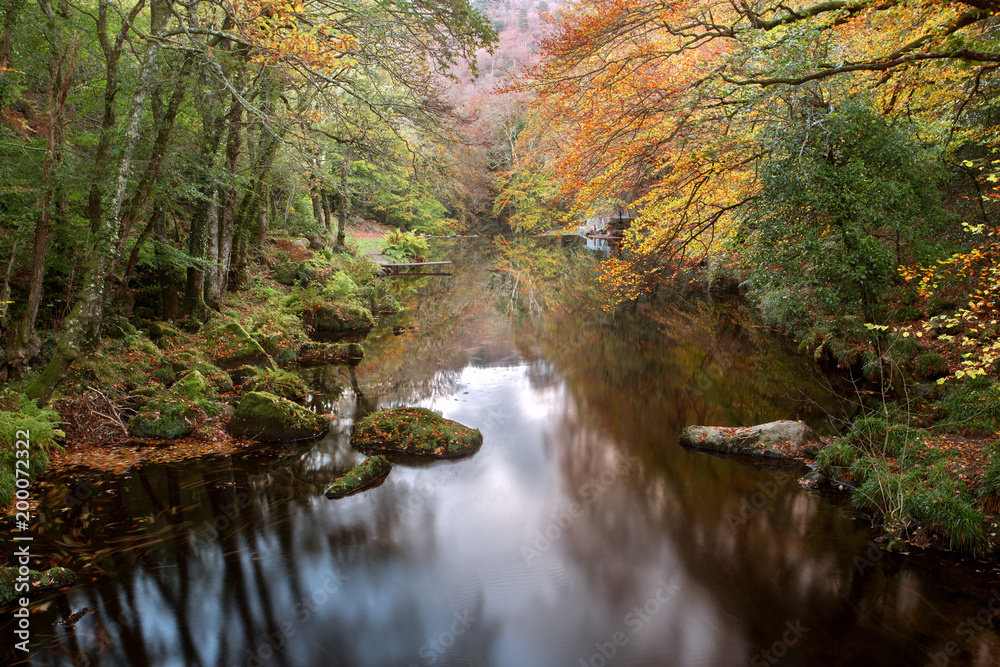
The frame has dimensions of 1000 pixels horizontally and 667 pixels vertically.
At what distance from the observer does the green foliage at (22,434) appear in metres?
6.18

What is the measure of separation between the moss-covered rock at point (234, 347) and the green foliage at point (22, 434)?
412 cm

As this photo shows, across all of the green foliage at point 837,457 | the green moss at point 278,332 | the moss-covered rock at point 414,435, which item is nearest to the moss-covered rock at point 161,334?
the green moss at point 278,332

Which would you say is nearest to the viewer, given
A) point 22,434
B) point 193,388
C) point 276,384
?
point 22,434

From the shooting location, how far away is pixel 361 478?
755cm

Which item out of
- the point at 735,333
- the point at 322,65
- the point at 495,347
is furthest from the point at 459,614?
the point at 735,333

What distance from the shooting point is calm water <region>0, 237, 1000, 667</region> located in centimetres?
477

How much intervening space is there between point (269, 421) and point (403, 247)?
22804 mm

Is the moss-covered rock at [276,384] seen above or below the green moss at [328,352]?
below

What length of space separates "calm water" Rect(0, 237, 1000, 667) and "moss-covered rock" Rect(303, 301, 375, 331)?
718 centimetres

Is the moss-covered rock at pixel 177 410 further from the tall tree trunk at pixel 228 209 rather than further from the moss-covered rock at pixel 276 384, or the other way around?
the tall tree trunk at pixel 228 209

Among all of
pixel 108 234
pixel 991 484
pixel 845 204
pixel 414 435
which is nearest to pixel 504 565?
pixel 414 435

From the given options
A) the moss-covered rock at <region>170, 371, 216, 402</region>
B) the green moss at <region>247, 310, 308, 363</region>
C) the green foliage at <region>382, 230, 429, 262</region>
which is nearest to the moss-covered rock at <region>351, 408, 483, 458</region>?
the moss-covered rock at <region>170, 371, 216, 402</region>

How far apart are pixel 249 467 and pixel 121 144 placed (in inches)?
206

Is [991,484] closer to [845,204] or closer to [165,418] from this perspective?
[845,204]
